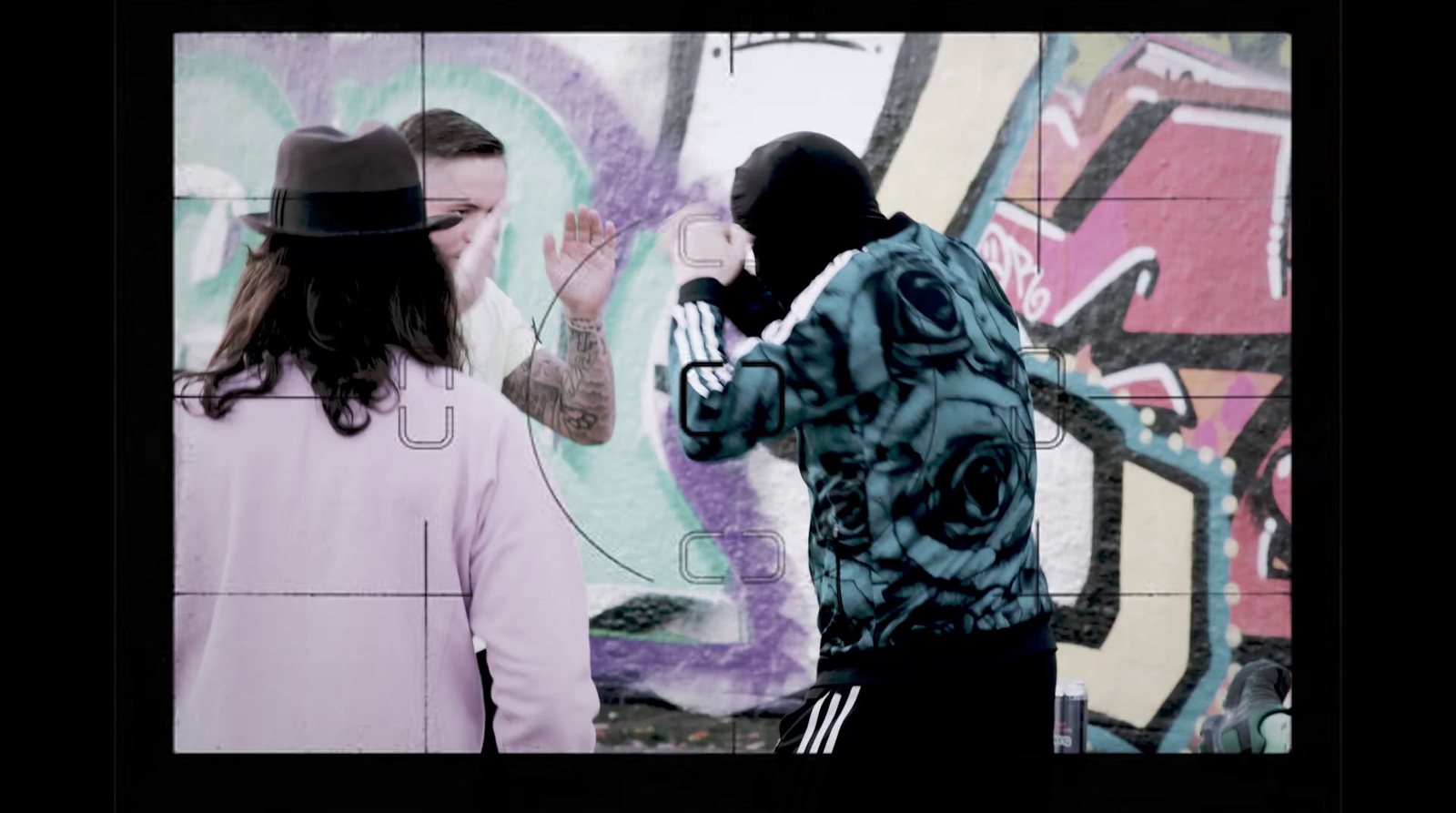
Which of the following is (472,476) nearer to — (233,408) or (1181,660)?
(233,408)

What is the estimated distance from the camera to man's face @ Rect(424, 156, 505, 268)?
3258mm

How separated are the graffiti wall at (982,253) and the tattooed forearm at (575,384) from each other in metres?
0.04

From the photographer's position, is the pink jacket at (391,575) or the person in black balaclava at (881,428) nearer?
the person in black balaclava at (881,428)

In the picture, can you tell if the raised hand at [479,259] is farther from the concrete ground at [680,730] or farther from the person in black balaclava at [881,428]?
the concrete ground at [680,730]

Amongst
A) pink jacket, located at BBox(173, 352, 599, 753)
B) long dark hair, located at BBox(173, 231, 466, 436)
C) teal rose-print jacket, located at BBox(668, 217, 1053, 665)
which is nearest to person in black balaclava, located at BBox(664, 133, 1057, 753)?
teal rose-print jacket, located at BBox(668, 217, 1053, 665)

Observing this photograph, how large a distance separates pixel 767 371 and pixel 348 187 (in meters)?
1.10

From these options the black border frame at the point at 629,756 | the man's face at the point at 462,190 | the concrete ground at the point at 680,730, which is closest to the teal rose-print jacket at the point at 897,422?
the concrete ground at the point at 680,730

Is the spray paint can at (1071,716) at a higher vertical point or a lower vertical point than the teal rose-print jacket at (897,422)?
lower

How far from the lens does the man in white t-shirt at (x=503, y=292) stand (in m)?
3.25

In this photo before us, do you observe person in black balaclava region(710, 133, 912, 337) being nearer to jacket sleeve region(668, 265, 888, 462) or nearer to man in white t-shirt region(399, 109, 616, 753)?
jacket sleeve region(668, 265, 888, 462)

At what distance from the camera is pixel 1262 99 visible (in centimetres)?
326
